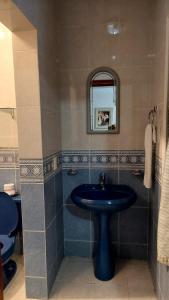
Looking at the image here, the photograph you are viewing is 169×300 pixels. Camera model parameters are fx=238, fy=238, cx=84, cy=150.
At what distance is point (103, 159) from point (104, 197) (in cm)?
36

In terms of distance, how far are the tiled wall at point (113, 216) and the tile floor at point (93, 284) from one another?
0.50ft

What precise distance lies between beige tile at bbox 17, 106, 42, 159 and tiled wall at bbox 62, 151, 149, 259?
1.86ft

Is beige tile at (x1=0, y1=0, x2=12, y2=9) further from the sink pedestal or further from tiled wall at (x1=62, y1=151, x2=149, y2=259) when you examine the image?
the sink pedestal

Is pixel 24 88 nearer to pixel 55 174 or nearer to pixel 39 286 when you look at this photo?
pixel 55 174

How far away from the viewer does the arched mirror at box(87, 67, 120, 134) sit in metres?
2.07

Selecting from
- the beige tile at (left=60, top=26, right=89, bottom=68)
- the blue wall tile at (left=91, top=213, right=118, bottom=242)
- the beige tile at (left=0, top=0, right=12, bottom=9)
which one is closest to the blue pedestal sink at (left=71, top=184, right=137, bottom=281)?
the blue wall tile at (left=91, top=213, right=118, bottom=242)

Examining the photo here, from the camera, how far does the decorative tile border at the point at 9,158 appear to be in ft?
7.25

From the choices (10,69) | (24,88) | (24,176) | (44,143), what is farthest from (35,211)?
(10,69)

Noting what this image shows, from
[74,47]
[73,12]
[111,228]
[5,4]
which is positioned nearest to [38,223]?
[111,228]

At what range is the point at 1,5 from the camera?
1204mm

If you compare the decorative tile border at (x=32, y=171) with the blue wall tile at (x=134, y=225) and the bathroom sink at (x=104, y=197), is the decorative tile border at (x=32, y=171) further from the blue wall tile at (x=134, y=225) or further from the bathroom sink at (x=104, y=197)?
the blue wall tile at (x=134, y=225)

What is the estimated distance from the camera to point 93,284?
195cm

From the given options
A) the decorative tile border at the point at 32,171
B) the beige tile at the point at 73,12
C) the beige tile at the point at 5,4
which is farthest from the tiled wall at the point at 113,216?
the beige tile at the point at 5,4

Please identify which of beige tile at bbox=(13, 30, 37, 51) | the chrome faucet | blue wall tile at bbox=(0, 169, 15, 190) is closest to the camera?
beige tile at bbox=(13, 30, 37, 51)
